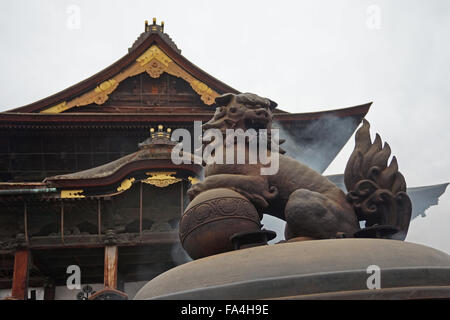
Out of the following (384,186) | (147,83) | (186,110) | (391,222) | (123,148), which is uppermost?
(147,83)

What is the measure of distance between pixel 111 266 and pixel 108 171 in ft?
6.51

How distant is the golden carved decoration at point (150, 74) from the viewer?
14.5 m

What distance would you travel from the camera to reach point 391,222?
327cm

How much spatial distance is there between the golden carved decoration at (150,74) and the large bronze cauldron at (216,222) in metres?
11.4

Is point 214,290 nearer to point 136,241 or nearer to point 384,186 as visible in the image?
point 384,186

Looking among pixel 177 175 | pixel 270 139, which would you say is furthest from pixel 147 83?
pixel 270 139

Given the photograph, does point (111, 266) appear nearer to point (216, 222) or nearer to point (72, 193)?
point (72, 193)

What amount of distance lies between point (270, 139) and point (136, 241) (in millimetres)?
7560

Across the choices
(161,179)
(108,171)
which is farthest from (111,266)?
(161,179)

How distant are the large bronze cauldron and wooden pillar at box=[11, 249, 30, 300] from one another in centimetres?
782

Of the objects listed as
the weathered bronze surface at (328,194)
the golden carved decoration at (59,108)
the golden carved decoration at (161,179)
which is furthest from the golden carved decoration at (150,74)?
the weathered bronze surface at (328,194)

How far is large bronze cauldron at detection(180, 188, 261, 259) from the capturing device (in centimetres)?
304

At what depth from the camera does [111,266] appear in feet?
34.0

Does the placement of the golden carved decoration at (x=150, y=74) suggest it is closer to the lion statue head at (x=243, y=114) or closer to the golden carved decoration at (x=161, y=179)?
the golden carved decoration at (x=161, y=179)
